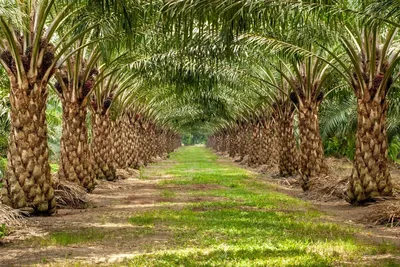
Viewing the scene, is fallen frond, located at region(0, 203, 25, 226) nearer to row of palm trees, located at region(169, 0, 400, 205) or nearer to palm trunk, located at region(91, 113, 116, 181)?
row of palm trees, located at region(169, 0, 400, 205)

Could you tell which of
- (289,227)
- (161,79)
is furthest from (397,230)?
(161,79)

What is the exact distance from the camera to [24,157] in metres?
10.9

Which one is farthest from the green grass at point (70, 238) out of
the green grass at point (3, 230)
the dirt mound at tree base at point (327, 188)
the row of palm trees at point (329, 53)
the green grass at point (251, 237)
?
the dirt mound at tree base at point (327, 188)

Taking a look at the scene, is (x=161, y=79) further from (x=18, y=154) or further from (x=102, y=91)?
(x=18, y=154)

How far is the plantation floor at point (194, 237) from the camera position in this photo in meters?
7.19

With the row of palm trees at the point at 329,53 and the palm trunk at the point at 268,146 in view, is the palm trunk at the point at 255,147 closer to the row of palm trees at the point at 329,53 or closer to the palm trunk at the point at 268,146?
the palm trunk at the point at 268,146

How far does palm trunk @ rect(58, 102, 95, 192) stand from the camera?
49.0 ft

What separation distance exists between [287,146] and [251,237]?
529 inches

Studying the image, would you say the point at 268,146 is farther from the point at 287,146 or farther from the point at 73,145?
the point at 73,145

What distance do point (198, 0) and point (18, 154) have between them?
5164 mm

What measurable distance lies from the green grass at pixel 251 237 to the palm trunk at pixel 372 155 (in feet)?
4.54

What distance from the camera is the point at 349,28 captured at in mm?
12867

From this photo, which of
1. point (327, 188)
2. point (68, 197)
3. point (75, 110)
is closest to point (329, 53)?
point (327, 188)

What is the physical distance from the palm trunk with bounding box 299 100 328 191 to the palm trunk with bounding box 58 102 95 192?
22.5 feet
